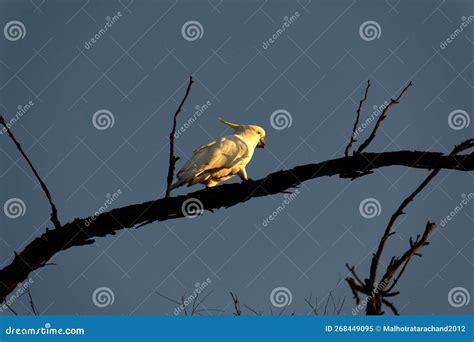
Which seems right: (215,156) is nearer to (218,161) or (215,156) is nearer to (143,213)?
(218,161)

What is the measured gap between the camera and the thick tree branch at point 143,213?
347cm

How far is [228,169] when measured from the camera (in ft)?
19.4

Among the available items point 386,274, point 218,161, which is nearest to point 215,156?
point 218,161

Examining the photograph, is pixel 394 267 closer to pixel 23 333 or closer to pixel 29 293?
pixel 29 293

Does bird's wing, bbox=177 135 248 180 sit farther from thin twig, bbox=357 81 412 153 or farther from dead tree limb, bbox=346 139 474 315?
dead tree limb, bbox=346 139 474 315

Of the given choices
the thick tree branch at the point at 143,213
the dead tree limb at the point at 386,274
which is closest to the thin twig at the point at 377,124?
the thick tree branch at the point at 143,213

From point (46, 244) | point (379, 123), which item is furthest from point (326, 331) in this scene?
point (46, 244)

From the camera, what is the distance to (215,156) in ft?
19.1

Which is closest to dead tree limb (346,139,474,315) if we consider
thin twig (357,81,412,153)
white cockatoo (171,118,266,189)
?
thin twig (357,81,412,153)

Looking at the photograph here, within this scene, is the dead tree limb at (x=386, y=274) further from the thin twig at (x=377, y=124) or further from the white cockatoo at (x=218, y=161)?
the white cockatoo at (x=218, y=161)

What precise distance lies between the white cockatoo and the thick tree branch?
158 centimetres

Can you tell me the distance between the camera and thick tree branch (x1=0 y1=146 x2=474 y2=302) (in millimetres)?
3469

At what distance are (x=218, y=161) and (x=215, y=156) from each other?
0.06 meters

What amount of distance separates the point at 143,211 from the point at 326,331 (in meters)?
1.42
